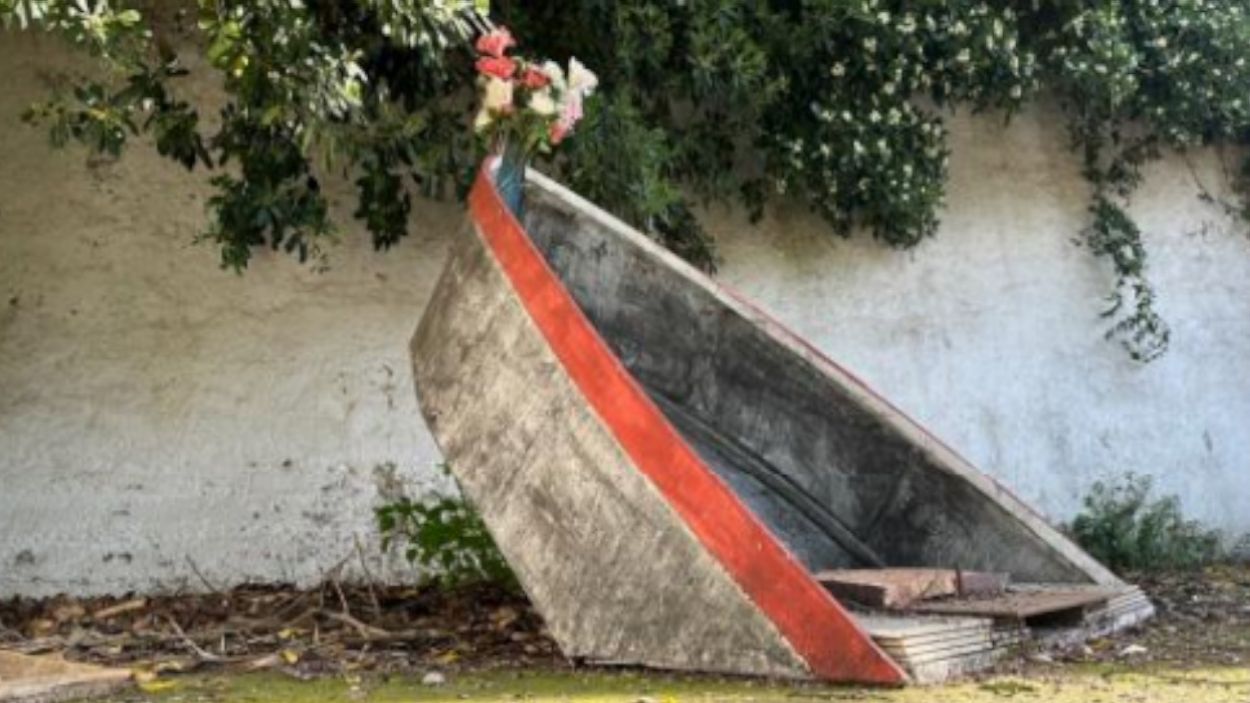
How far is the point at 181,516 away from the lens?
19.3 feet

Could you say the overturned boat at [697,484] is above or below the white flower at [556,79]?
below

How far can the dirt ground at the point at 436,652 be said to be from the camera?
11.6 ft

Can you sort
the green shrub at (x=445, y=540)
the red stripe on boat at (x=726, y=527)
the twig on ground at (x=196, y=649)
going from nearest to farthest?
the red stripe on boat at (x=726, y=527), the twig on ground at (x=196, y=649), the green shrub at (x=445, y=540)

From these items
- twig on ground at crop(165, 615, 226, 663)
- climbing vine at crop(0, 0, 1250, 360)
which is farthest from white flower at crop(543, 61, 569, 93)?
twig on ground at crop(165, 615, 226, 663)

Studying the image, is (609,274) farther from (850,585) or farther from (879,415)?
(850,585)

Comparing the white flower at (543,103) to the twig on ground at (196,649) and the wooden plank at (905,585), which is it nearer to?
the wooden plank at (905,585)

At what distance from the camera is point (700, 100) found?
256 inches

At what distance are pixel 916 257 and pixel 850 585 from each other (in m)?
3.06

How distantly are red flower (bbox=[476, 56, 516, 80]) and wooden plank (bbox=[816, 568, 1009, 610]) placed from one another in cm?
178

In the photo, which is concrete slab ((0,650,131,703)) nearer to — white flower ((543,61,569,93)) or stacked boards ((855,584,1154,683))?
stacked boards ((855,584,1154,683))

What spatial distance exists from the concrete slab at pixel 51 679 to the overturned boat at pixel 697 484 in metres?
1.05

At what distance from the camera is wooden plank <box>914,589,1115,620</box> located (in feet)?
13.3

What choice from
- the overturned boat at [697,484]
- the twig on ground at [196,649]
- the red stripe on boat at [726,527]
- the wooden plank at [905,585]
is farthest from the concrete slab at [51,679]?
the wooden plank at [905,585]

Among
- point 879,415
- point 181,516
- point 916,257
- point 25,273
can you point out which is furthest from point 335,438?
point 916,257
